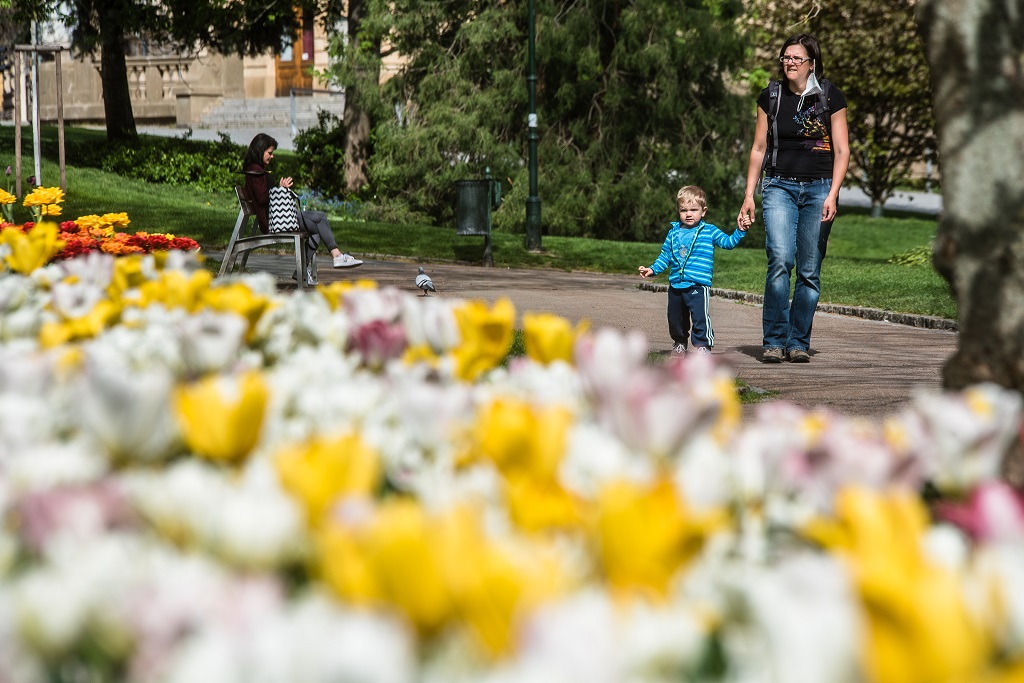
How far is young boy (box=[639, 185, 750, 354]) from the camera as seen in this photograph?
9.05m

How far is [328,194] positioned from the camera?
91.6 feet

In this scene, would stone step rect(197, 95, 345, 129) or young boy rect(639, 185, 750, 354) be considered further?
stone step rect(197, 95, 345, 129)

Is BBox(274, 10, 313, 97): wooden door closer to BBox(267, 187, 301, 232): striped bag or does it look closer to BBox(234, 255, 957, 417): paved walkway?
BBox(234, 255, 957, 417): paved walkway

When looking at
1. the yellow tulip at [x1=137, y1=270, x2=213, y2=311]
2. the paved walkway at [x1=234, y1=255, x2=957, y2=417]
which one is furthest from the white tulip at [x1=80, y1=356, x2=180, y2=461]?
the paved walkway at [x1=234, y1=255, x2=957, y2=417]

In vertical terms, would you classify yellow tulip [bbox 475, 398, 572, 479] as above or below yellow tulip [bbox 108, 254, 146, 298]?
above

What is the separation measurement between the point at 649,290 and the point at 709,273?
675cm

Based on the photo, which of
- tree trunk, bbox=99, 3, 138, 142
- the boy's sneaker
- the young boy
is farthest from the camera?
tree trunk, bbox=99, 3, 138, 142

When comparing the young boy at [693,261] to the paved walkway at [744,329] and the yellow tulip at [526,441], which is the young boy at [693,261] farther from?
the yellow tulip at [526,441]

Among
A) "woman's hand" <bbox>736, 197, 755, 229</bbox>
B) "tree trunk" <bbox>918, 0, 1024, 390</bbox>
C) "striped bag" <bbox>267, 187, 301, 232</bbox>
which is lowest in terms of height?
"striped bag" <bbox>267, 187, 301, 232</bbox>

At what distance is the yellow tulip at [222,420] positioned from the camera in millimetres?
1560

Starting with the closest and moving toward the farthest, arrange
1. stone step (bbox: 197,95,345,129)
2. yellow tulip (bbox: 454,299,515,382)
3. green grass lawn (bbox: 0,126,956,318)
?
1. yellow tulip (bbox: 454,299,515,382)
2. green grass lawn (bbox: 0,126,956,318)
3. stone step (bbox: 197,95,345,129)

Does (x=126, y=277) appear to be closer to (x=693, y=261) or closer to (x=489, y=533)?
(x=489, y=533)

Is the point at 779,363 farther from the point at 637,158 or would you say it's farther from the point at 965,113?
the point at 637,158

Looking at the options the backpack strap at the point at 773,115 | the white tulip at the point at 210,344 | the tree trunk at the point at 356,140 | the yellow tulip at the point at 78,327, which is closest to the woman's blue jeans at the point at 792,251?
the backpack strap at the point at 773,115
